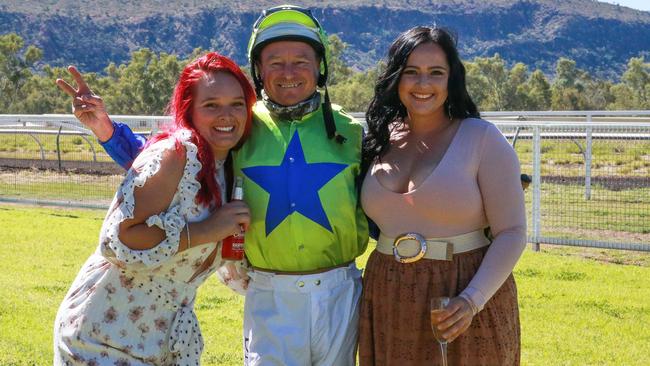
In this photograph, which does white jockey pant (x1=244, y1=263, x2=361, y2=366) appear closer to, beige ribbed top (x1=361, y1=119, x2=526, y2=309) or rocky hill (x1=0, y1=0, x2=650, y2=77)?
beige ribbed top (x1=361, y1=119, x2=526, y2=309)

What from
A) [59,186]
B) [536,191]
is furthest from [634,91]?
[536,191]

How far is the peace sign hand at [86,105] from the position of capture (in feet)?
11.6

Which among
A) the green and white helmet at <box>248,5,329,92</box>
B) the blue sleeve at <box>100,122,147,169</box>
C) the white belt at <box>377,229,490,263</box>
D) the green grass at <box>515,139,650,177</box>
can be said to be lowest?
the green grass at <box>515,139,650,177</box>

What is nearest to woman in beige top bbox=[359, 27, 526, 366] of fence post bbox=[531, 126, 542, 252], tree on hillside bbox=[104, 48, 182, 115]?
fence post bbox=[531, 126, 542, 252]

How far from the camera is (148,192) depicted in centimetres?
303

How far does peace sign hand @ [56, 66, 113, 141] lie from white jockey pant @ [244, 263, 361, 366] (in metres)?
0.86

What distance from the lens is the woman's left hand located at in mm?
3045

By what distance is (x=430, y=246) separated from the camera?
3.24 m

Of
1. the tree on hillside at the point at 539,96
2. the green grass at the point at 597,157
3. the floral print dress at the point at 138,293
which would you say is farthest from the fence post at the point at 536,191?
the tree on hillside at the point at 539,96

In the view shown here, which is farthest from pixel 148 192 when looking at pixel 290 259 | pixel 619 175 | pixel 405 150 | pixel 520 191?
pixel 619 175

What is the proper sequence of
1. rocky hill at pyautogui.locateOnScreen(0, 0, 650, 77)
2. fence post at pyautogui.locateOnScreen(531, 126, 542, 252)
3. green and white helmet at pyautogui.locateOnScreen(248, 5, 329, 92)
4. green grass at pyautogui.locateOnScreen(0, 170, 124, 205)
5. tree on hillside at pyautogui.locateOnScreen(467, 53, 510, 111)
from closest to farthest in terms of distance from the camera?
green and white helmet at pyautogui.locateOnScreen(248, 5, 329, 92)
fence post at pyautogui.locateOnScreen(531, 126, 542, 252)
green grass at pyautogui.locateOnScreen(0, 170, 124, 205)
tree on hillside at pyautogui.locateOnScreen(467, 53, 510, 111)
rocky hill at pyautogui.locateOnScreen(0, 0, 650, 77)

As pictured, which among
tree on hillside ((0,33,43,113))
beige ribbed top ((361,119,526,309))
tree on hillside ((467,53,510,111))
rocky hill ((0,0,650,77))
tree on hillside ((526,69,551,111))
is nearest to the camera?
beige ribbed top ((361,119,526,309))

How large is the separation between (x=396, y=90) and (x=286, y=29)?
1.55 ft

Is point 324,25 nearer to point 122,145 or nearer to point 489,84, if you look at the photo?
point 489,84
